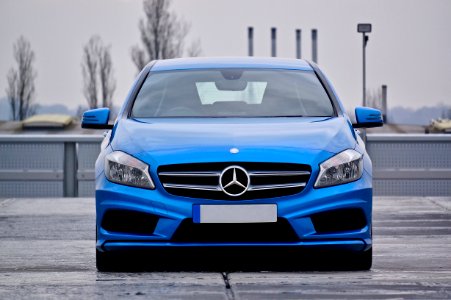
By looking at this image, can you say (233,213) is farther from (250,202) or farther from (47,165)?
(47,165)

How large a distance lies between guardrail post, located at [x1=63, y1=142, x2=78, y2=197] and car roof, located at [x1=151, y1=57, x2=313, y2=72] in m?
9.36

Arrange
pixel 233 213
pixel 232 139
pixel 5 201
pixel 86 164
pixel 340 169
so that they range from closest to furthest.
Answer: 1. pixel 233 213
2. pixel 340 169
3. pixel 232 139
4. pixel 5 201
5. pixel 86 164

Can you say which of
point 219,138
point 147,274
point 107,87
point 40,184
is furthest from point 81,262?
point 107,87

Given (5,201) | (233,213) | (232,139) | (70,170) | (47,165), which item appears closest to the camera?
(233,213)

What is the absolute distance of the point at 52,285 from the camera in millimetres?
7973

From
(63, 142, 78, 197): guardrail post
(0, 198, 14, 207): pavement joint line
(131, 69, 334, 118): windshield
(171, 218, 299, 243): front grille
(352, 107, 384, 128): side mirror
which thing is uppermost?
(131, 69, 334, 118): windshield

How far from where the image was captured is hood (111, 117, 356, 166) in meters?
8.21

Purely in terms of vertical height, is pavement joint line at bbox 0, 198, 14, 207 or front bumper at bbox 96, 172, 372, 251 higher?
front bumper at bbox 96, 172, 372, 251

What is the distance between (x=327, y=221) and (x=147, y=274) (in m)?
1.30

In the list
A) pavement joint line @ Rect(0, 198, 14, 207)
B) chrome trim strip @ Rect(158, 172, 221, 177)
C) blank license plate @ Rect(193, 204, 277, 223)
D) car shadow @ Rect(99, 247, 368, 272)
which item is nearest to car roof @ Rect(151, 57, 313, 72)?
car shadow @ Rect(99, 247, 368, 272)

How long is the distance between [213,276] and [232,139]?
937 millimetres

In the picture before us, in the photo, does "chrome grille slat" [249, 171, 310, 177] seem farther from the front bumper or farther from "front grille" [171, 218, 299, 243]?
"front grille" [171, 218, 299, 243]

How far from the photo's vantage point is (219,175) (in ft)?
26.6

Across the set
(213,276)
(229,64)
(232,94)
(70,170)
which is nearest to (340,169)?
(213,276)
